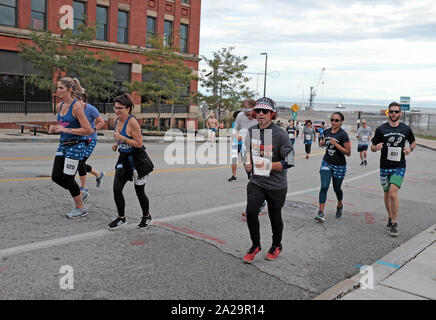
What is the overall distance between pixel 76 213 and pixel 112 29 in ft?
96.2

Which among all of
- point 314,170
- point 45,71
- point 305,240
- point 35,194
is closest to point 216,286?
point 305,240

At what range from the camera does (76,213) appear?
Result: 21.1 feet

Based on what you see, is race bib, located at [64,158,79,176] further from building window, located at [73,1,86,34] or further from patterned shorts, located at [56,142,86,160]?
building window, located at [73,1,86,34]

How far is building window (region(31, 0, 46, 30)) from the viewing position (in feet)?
92.7

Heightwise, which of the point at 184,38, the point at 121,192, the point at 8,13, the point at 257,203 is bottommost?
the point at 121,192

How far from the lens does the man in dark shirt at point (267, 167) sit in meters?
4.92

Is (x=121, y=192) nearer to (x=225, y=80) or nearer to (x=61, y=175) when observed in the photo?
(x=61, y=175)

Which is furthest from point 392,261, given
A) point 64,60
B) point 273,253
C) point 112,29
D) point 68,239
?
point 112,29

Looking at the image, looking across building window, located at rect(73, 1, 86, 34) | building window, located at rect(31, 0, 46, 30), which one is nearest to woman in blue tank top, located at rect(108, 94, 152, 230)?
building window, located at rect(31, 0, 46, 30)

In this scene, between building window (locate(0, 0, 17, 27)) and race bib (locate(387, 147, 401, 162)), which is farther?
building window (locate(0, 0, 17, 27))

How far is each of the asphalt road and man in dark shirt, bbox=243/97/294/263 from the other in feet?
1.18

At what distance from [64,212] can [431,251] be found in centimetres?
529
